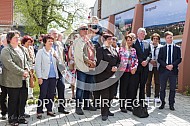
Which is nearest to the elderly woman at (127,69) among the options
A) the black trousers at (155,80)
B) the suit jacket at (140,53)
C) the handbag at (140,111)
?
the suit jacket at (140,53)

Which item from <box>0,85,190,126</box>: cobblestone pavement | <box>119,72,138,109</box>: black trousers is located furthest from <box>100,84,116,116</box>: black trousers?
<box>119,72,138,109</box>: black trousers

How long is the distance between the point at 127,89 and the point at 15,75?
2.82 m

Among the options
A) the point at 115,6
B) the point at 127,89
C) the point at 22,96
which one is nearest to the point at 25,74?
the point at 22,96

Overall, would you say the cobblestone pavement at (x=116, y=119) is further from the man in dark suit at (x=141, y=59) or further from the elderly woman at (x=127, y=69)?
the man in dark suit at (x=141, y=59)

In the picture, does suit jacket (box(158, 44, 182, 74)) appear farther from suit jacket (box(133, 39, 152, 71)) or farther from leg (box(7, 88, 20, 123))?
leg (box(7, 88, 20, 123))

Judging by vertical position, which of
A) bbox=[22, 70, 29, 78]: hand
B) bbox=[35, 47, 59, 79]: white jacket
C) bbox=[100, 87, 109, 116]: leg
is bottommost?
bbox=[100, 87, 109, 116]: leg

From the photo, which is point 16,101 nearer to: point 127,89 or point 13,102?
point 13,102

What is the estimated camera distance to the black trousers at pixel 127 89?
6.54 meters

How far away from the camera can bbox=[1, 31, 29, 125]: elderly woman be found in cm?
495

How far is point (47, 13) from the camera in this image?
27766mm

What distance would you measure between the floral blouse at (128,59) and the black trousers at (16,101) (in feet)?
7.69

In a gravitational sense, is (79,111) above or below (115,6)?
below

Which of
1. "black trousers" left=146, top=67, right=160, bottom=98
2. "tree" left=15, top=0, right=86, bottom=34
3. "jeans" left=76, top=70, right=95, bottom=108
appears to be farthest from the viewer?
"tree" left=15, top=0, right=86, bottom=34

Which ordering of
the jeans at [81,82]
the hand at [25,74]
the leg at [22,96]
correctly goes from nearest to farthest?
1. the hand at [25,74]
2. the leg at [22,96]
3. the jeans at [81,82]
